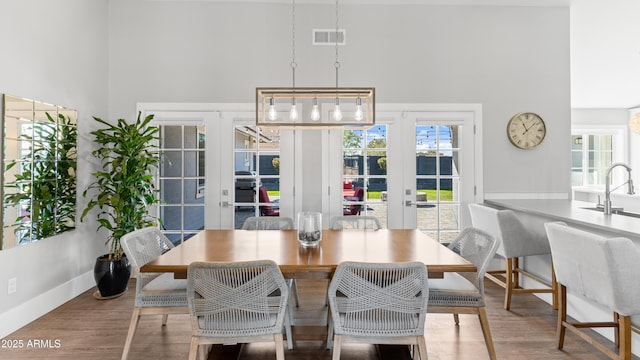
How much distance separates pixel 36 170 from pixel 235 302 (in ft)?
8.19

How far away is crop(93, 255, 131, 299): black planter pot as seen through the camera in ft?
10.8

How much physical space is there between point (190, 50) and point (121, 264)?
2520 millimetres

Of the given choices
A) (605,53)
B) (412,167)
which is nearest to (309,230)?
(412,167)

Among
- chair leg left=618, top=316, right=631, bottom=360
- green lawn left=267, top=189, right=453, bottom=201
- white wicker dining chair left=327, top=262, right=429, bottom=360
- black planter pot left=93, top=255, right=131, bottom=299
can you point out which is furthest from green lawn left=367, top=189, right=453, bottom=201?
black planter pot left=93, top=255, right=131, bottom=299

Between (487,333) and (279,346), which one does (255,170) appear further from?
(487,333)

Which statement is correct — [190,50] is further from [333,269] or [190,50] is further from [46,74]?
[333,269]

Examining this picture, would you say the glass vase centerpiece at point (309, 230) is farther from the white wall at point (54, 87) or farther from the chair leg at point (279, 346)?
the white wall at point (54, 87)

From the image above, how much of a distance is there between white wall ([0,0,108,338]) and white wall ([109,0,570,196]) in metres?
0.34

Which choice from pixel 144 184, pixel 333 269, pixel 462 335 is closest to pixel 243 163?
pixel 144 184

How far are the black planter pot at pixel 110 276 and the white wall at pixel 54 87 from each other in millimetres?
334

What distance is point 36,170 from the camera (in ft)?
9.58

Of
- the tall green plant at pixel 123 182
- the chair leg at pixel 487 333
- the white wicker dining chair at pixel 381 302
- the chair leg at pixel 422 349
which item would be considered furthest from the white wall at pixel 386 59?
the chair leg at pixel 422 349

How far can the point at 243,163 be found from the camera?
4.05m

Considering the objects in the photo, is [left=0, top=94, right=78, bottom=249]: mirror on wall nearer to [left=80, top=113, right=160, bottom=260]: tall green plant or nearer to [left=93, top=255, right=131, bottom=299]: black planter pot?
[left=80, top=113, right=160, bottom=260]: tall green plant
